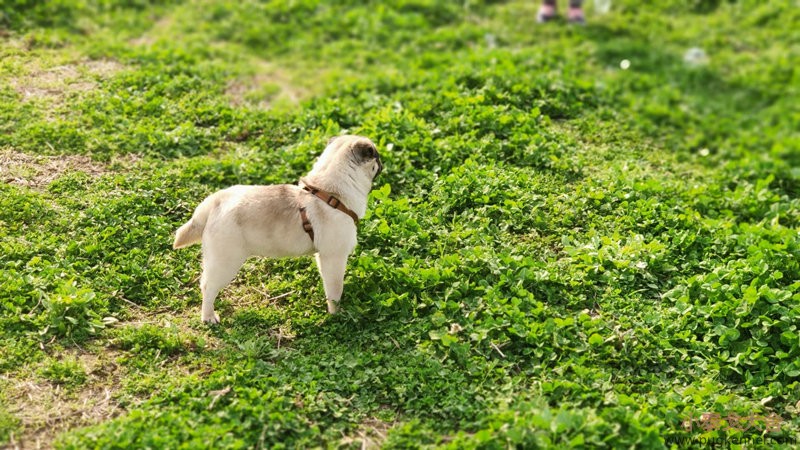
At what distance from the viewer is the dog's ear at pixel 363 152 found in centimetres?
610


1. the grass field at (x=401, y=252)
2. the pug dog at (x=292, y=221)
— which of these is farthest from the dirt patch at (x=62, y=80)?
the pug dog at (x=292, y=221)

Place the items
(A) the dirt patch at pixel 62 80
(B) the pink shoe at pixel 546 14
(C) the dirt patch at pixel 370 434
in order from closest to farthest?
(C) the dirt patch at pixel 370 434
(A) the dirt patch at pixel 62 80
(B) the pink shoe at pixel 546 14

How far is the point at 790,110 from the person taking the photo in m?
10.9

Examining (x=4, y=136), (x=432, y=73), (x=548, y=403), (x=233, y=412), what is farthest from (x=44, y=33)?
(x=548, y=403)

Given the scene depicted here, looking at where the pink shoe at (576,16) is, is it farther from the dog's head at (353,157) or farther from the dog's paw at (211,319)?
the dog's paw at (211,319)

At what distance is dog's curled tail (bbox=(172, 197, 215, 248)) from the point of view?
5906mm

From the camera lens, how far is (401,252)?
6766 mm

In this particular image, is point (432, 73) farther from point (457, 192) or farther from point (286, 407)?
point (286, 407)

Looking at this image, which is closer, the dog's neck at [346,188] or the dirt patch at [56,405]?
the dirt patch at [56,405]

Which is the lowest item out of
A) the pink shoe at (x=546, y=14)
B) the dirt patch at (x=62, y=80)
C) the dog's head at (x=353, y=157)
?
the dirt patch at (x=62, y=80)

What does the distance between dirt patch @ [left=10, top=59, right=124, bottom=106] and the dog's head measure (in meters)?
3.83

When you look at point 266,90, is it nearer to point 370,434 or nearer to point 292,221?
point 292,221

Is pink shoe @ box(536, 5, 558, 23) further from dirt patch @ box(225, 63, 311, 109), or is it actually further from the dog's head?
the dog's head

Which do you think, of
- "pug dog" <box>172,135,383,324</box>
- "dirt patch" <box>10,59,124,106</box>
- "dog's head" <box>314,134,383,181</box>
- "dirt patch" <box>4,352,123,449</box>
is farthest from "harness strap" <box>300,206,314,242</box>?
"dirt patch" <box>10,59,124,106</box>
